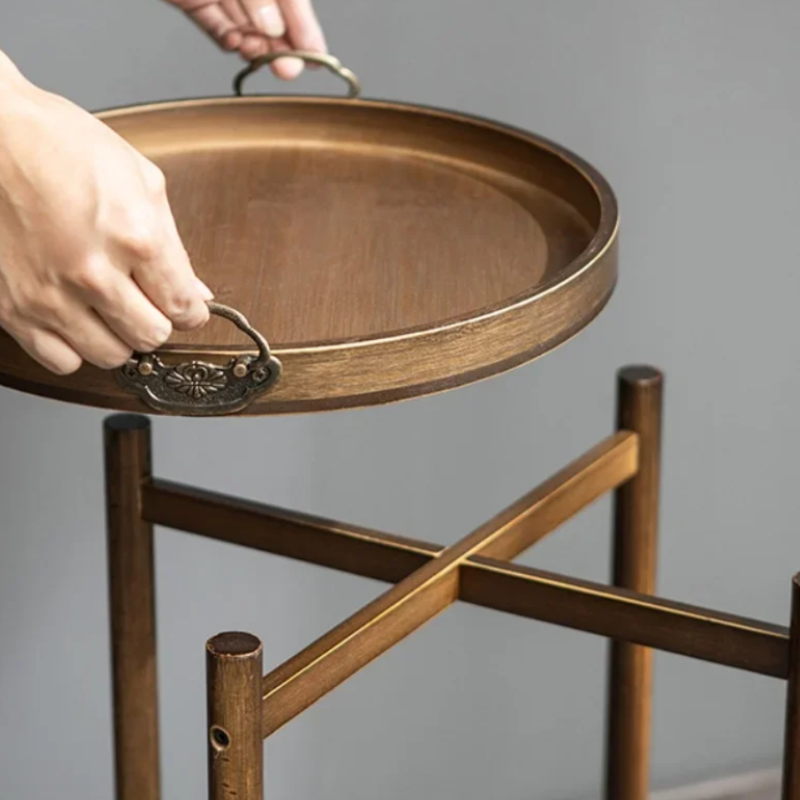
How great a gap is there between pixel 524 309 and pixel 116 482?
379 millimetres

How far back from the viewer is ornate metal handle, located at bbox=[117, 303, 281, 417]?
0.73m

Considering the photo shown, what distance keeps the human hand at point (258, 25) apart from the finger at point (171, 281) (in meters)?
0.34

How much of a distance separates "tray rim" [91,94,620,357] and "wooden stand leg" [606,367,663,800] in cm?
22

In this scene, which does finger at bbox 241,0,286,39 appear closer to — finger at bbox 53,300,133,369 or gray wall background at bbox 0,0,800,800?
gray wall background at bbox 0,0,800,800

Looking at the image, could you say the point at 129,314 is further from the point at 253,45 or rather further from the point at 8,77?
the point at 253,45

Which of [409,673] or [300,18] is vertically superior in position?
[300,18]

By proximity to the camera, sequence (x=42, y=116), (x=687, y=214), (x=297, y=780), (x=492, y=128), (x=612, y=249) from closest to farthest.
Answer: (x=42, y=116)
(x=612, y=249)
(x=492, y=128)
(x=687, y=214)
(x=297, y=780)

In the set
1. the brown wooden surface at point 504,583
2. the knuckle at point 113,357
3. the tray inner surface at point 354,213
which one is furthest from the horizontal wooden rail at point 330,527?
the knuckle at point 113,357

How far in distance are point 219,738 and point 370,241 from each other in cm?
26

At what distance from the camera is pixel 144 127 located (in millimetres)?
1012

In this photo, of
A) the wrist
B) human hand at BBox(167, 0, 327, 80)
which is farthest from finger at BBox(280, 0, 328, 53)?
the wrist

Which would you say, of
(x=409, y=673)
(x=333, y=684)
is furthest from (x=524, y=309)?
(x=409, y=673)

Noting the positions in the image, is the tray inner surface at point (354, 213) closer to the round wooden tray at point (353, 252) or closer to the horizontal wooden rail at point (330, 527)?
the round wooden tray at point (353, 252)

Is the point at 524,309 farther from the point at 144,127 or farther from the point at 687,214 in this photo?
the point at 687,214
